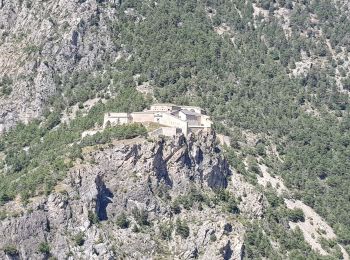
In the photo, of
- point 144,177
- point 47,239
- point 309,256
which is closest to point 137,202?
point 144,177

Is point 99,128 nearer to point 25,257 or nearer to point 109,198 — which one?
point 109,198

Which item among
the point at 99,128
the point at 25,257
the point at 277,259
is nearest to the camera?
the point at 25,257

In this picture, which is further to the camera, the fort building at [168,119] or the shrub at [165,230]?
the fort building at [168,119]

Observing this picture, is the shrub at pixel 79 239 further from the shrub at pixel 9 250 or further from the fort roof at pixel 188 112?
the fort roof at pixel 188 112

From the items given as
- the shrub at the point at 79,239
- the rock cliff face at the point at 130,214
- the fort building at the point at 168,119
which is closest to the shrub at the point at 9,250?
the rock cliff face at the point at 130,214

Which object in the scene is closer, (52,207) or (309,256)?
(52,207)

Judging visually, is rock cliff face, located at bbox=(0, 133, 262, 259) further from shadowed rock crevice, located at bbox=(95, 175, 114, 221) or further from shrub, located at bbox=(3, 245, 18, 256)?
shrub, located at bbox=(3, 245, 18, 256)
